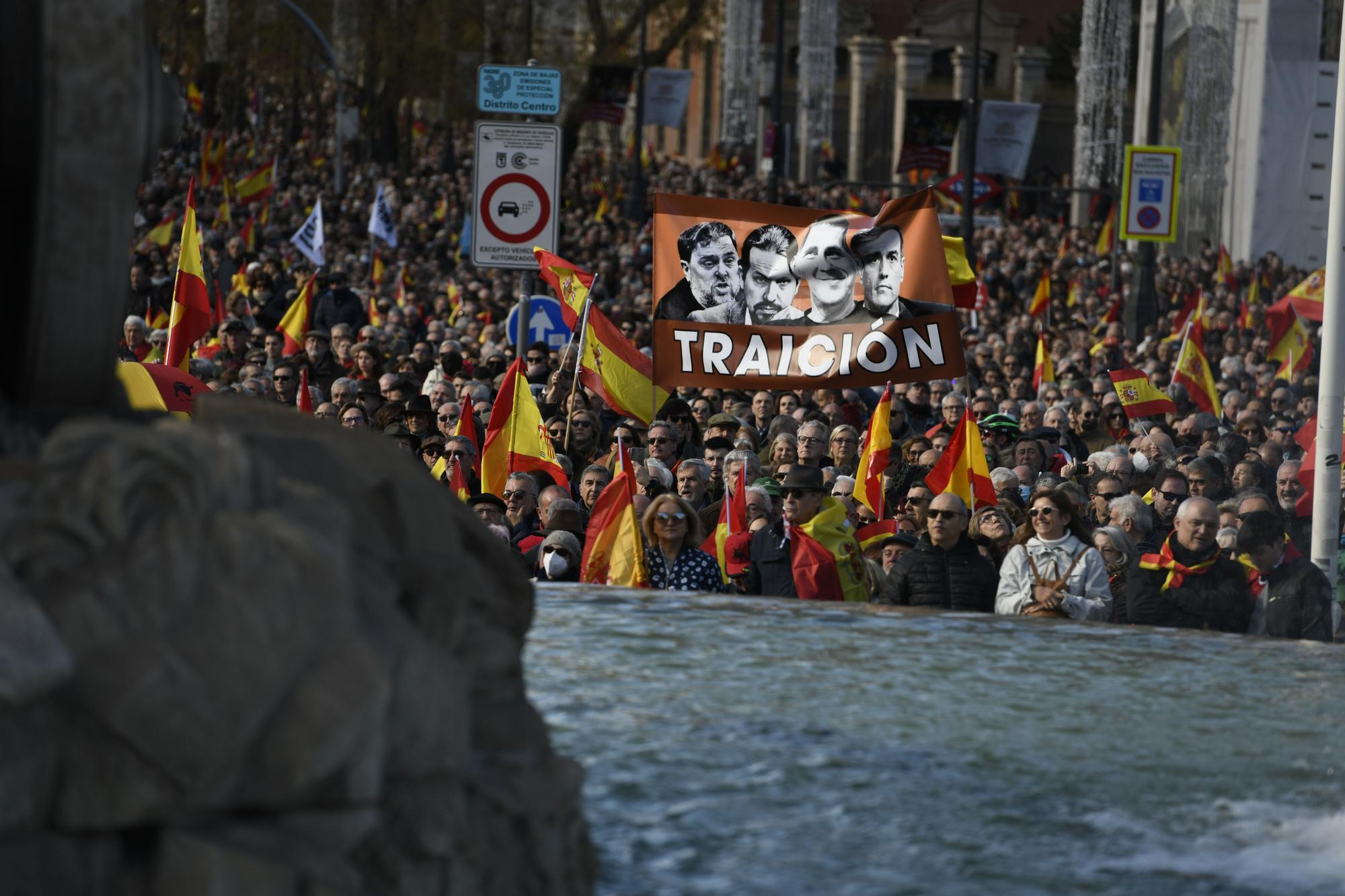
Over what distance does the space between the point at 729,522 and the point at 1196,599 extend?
7.24 ft

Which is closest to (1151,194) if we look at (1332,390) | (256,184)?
(1332,390)

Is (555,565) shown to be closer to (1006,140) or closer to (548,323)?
(548,323)

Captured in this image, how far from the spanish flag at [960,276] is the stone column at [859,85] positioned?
58.1 m

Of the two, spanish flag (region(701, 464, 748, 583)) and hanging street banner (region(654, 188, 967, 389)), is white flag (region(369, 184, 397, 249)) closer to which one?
hanging street banner (region(654, 188, 967, 389))

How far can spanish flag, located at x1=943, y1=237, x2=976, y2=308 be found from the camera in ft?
44.8

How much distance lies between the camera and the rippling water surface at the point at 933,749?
4.12 metres

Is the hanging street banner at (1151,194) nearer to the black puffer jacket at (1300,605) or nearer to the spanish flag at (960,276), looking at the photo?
the spanish flag at (960,276)

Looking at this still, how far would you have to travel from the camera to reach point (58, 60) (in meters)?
3.32

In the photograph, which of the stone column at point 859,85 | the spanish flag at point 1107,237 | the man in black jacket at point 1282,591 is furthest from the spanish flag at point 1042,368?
the stone column at point 859,85

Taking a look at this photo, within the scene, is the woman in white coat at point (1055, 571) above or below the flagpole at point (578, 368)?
below

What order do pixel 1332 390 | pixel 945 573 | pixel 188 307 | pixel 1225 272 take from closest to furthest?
pixel 945 573
pixel 1332 390
pixel 188 307
pixel 1225 272

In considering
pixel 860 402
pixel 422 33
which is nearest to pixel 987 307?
pixel 860 402

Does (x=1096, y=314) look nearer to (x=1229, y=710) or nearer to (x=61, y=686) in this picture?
(x=1229, y=710)

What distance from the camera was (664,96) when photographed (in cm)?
4950
